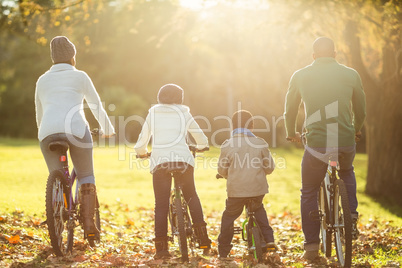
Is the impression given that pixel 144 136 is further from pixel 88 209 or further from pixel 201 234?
pixel 201 234

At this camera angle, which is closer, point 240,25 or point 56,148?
point 56,148

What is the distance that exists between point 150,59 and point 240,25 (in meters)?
36.7

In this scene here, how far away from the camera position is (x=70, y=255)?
625cm

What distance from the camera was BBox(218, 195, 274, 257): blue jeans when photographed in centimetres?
623

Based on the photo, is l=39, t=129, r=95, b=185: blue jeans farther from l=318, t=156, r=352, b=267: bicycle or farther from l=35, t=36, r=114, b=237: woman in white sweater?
l=318, t=156, r=352, b=267: bicycle

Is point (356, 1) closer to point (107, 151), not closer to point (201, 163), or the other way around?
point (201, 163)

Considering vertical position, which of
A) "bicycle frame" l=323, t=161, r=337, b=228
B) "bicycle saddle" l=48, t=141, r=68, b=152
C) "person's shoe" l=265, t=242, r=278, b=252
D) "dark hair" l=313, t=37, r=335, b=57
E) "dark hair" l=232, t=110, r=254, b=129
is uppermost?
"dark hair" l=313, t=37, r=335, b=57

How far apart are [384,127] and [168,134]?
9606 millimetres

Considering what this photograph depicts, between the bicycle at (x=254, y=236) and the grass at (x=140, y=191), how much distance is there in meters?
1.29

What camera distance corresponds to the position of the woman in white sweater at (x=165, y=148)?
6.22m

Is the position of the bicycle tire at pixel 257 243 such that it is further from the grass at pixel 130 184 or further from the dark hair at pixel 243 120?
the grass at pixel 130 184

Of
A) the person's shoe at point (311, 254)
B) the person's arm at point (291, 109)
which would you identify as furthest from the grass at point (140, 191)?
the person's arm at point (291, 109)

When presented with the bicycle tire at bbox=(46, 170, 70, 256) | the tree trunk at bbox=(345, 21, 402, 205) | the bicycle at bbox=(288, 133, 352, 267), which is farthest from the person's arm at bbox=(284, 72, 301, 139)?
the tree trunk at bbox=(345, 21, 402, 205)

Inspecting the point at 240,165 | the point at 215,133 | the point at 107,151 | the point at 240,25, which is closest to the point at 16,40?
the point at 215,133
